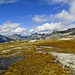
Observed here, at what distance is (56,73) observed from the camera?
32938mm

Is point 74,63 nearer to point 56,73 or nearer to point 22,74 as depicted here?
point 56,73

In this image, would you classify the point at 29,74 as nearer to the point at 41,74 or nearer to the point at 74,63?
the point at 41,74

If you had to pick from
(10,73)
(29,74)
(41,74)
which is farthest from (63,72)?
(10,73)

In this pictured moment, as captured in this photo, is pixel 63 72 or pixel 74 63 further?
pixel 74 63

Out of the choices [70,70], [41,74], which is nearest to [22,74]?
[41,74]

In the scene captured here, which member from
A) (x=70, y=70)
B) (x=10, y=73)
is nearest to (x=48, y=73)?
(x=70, y=70)

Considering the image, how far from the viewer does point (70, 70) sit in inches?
1359

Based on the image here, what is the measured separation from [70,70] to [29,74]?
24.6 feet

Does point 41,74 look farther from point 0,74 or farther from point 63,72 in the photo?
point 0,74

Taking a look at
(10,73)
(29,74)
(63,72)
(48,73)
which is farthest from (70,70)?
(10,73)

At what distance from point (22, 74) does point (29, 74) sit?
1310 millimetres

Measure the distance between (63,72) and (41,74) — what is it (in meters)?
3.86

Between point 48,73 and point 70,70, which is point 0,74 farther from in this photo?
point 70,70

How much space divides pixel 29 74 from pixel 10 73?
3914 millimetres
